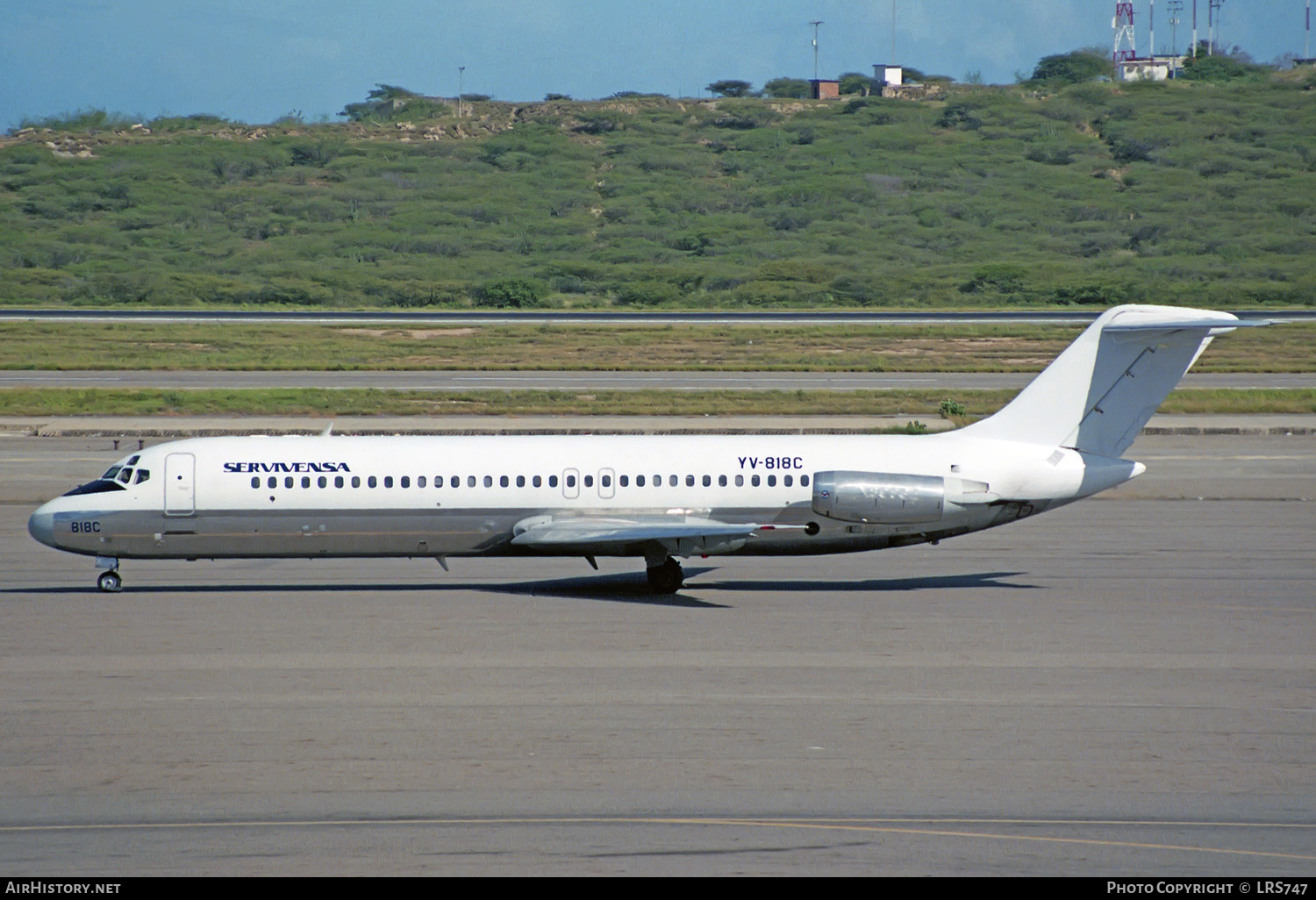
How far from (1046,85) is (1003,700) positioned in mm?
182787

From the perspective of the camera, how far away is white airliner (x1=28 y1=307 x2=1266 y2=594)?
77.4ft

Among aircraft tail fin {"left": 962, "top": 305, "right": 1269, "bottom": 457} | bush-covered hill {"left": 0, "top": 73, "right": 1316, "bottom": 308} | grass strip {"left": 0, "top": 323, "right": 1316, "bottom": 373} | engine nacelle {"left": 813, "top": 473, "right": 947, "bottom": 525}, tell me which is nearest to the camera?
engine nacelle {"left": 813, "top": 473, "right": 947, "bottom": 525}

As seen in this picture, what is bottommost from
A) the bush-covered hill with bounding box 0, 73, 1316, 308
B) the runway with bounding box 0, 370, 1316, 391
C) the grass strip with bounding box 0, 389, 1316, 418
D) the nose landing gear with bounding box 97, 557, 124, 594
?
the nose landing gear with bounding box 97, 557, 124, 594

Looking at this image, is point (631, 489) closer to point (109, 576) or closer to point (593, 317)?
point (109, 576)

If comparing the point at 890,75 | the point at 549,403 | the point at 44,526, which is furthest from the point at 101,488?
the point at 890,75

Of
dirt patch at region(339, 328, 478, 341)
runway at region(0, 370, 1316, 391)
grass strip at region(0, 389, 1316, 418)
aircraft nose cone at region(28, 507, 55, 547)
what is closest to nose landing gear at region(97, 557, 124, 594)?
aircraft nose cone at region(28, 507, 55, 547)

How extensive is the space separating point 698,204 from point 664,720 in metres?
121

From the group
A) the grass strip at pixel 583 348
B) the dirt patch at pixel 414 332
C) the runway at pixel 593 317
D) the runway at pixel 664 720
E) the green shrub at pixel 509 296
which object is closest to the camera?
the runway at pixel 664 720

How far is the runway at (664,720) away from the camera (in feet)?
39.4

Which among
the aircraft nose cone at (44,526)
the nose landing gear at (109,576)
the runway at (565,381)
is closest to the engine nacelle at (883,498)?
the nose landing gear at (109,576)

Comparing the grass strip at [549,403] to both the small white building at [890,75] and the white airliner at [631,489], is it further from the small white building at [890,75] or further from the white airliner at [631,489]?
the small white building at [890,75]

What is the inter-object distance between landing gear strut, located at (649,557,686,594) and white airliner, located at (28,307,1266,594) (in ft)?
0.08

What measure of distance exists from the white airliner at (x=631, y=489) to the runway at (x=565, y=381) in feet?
98.0

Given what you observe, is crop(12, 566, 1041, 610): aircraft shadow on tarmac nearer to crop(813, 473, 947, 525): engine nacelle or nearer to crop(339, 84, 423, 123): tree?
crop(813, 473, 947, 525): engine nacelle
